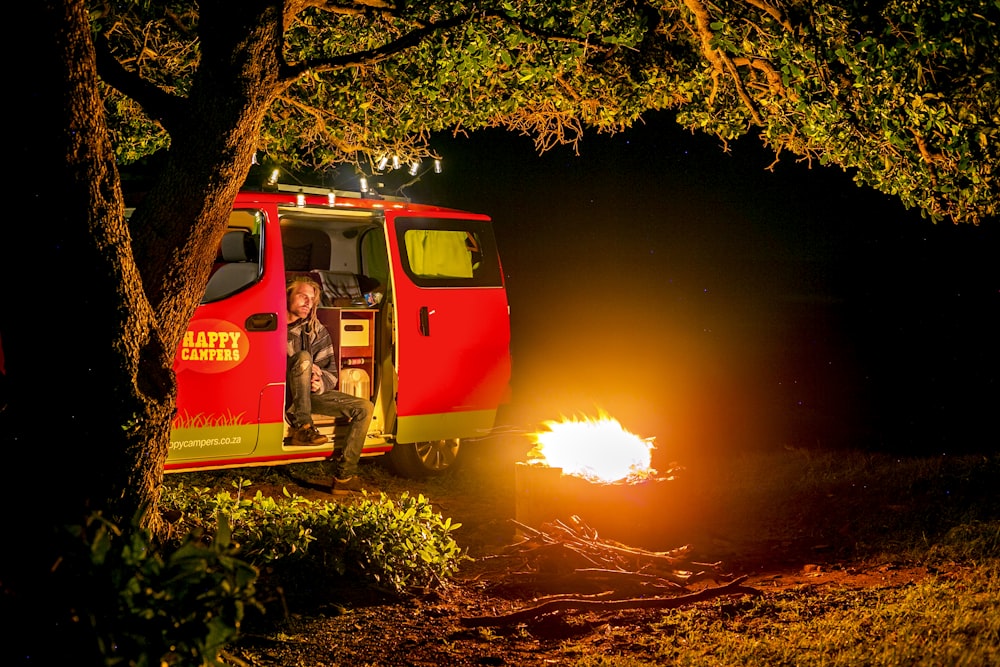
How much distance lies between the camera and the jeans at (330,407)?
8148mm

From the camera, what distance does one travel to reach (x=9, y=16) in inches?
180

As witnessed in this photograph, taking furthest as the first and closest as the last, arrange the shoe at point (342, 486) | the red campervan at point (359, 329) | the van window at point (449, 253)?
the van window at point (449, 253), the shoe at point (342, 486), the red campervan at point (359, 329)

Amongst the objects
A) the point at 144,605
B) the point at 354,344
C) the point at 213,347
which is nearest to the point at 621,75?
the point at 354,344

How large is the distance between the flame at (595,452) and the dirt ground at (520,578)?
9.1 inches

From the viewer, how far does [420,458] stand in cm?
916

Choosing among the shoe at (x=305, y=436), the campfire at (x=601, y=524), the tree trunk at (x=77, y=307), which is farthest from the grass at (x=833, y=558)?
the tree trunk at (x=77, y=307)

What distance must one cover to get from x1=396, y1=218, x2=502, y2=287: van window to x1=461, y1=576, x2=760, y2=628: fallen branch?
12.2 feet

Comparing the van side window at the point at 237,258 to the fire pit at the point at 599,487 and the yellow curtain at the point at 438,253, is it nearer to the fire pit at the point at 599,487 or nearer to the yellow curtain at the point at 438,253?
the yellow curtain at the point at 438,253

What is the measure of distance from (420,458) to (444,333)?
3.89ft

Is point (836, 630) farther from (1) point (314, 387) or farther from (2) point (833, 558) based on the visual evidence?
(1) point (314, 387)

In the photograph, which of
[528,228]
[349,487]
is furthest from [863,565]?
[528,228]

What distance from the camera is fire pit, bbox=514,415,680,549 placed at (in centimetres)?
714

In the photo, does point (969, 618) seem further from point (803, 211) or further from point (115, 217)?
point (803, 211)

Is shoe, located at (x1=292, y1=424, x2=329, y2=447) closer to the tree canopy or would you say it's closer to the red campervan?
the red campervan
